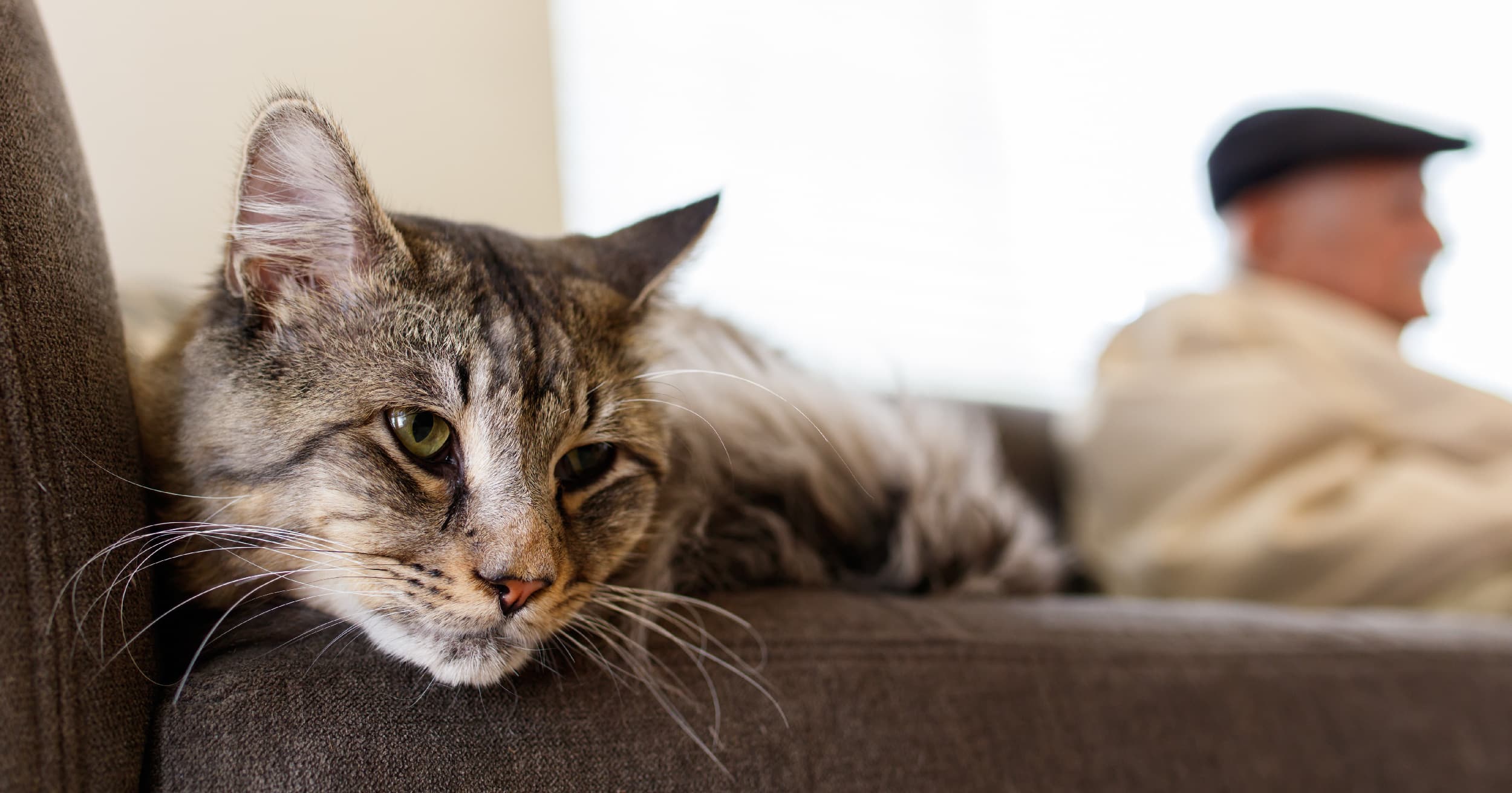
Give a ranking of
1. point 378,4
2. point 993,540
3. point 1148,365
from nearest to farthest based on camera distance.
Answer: point 993,540 < point 378,4 < point 1148,365

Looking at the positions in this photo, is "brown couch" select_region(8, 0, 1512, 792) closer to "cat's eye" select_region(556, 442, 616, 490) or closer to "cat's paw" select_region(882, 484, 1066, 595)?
"cat's paw" select_region(882, 484, 1066, 595)

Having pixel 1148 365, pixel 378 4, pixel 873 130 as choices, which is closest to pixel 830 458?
pixel 1148 365

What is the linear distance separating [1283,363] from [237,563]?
1.91m

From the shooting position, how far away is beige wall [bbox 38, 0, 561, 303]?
141cm

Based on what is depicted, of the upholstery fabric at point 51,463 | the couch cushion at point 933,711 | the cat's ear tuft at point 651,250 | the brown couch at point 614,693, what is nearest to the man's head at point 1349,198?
the couch cushion at point 933,711

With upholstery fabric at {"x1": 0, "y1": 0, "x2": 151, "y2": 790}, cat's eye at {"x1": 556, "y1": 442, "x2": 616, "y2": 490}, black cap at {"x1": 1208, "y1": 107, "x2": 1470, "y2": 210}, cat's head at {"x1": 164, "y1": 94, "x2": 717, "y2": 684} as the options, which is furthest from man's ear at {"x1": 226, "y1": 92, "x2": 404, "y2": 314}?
black cap at {"x1": 1208, "y1": 107, "x2": 1470, "y2": 210}

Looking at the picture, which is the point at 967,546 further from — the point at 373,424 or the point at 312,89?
the point at 312,89

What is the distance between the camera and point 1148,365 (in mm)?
1897

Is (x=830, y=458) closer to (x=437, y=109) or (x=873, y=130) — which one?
(x=437, y=109)

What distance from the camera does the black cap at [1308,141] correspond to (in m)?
2.11

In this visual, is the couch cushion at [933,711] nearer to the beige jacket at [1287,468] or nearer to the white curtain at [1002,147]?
the beige jacket at [1287,468]

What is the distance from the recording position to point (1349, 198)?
216 cm

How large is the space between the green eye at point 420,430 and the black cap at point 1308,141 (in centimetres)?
233

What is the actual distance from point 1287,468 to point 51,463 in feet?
6.19
